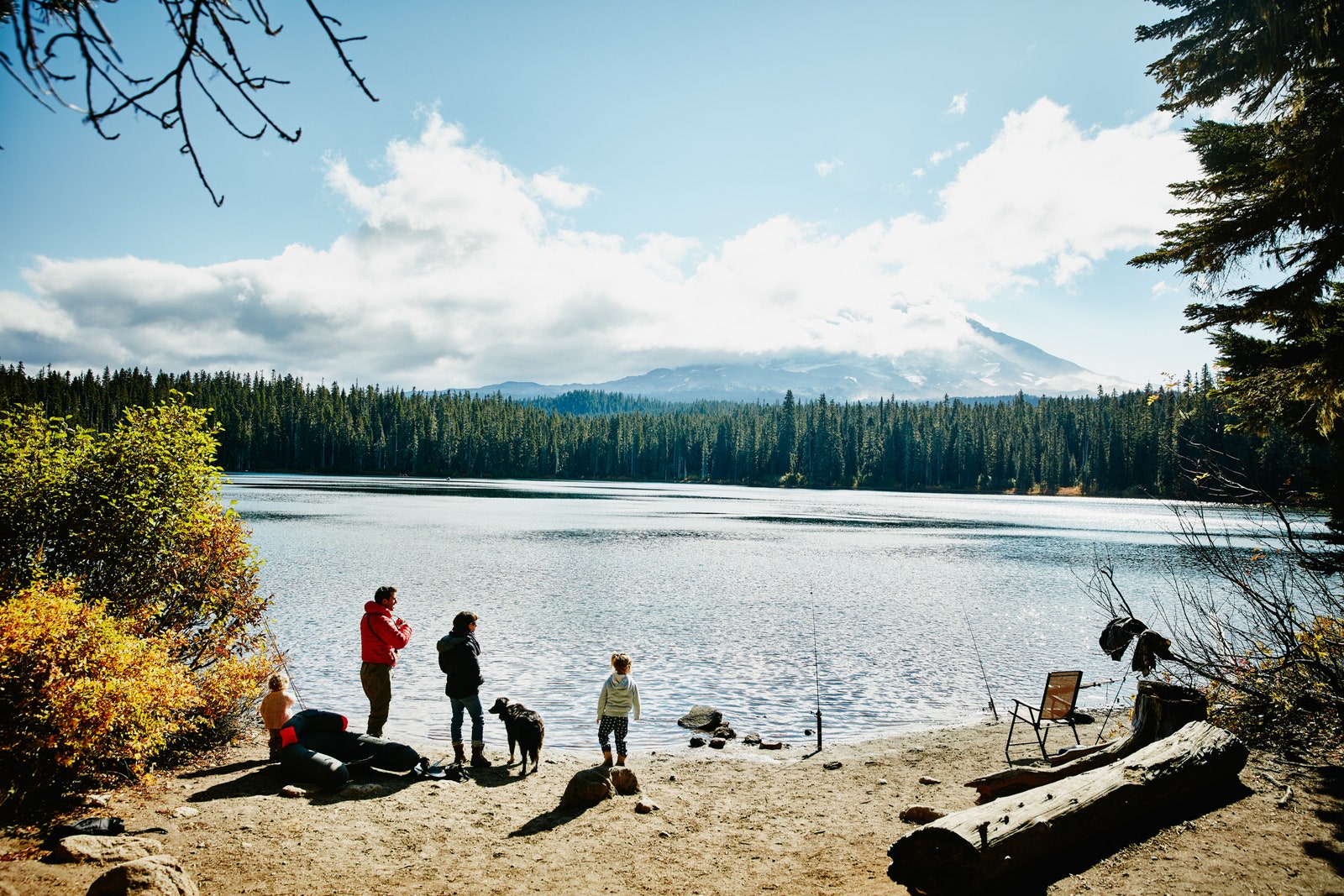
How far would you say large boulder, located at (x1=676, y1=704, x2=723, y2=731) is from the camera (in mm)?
13148

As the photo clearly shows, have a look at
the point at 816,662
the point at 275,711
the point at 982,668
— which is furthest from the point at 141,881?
the point at 982,668

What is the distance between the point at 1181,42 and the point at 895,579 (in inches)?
1053

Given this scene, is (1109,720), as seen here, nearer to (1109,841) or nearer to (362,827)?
(1109,841)

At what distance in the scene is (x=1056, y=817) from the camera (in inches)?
238

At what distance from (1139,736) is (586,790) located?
6.28 meters

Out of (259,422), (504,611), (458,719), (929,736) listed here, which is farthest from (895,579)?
(259,422)

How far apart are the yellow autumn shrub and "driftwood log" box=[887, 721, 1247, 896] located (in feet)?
24.8

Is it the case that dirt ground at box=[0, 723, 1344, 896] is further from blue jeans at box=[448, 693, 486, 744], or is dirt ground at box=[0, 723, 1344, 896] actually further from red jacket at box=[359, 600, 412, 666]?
red jacket at box=[359, 600, 412, 666]

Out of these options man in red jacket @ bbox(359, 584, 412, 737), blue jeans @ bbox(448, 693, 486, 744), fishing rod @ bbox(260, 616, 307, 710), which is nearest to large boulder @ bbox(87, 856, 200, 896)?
man in red jacket @ bbox(359, 584, 412, 737)

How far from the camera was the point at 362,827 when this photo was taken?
771cm

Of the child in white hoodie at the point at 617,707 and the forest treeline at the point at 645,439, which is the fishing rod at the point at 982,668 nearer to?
the child in white hoodie at the point at 617,707

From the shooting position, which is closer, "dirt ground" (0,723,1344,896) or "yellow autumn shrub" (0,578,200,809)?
"dirt ground" (0,723,1344,896)

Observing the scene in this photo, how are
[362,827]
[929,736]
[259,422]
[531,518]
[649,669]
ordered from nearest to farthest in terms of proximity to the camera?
[362,827] → [929,736] → [649,669] → [531,518] → [259,422]

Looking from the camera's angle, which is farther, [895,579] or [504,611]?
[895,579]
